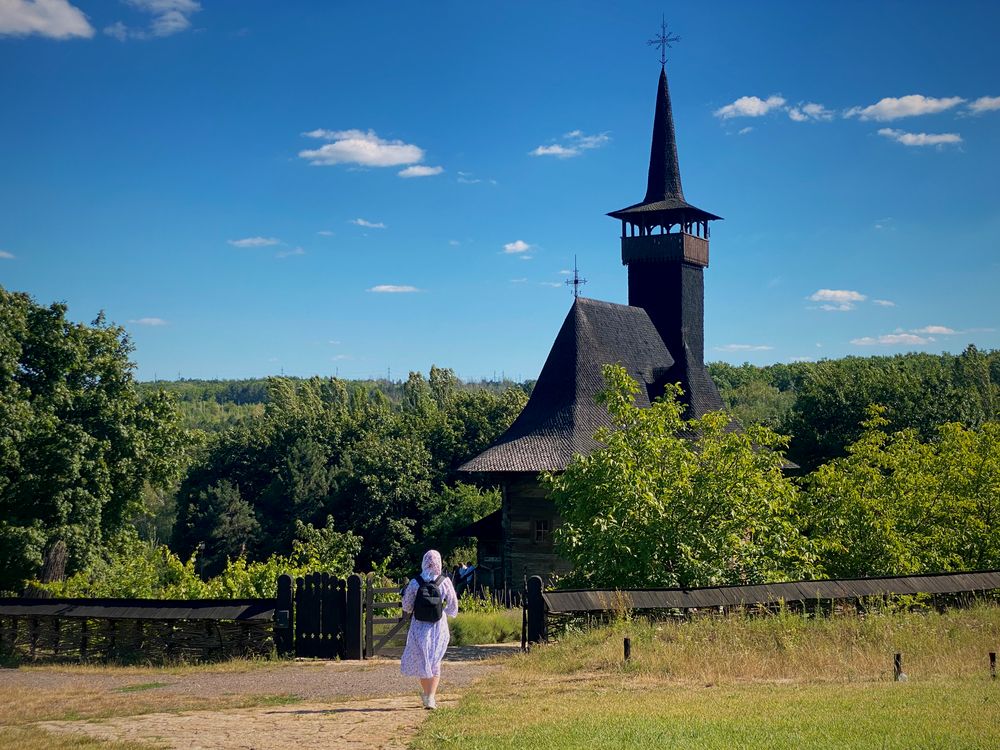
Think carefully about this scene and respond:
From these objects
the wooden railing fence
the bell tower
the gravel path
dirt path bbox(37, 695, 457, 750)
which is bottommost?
the gravel path

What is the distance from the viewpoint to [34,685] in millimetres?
12883

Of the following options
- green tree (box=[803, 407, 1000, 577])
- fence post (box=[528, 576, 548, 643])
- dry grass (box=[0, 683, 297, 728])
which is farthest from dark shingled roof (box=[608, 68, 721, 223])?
dry grass (box=[0, 683, 297, 728])

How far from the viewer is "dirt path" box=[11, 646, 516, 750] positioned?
8.73 metres

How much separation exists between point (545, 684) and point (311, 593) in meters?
5.04

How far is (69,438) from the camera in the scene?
26.9 meters

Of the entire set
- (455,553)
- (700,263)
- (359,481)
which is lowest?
(455,553)

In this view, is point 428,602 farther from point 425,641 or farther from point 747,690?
point 747,690

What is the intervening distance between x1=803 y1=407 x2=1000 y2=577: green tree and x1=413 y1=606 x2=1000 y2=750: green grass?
395cm

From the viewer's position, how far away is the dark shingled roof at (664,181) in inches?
1574

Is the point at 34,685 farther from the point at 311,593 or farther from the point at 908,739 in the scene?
the point at 908,739

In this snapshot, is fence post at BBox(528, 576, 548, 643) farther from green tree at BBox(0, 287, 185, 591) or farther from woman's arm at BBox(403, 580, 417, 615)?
green tree at BBox(0, 287, 185, 591)

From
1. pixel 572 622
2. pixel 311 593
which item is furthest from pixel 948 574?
pixel 311 593

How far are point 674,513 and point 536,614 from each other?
172 inches

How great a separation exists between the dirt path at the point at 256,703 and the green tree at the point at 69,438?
1326 centimetres
